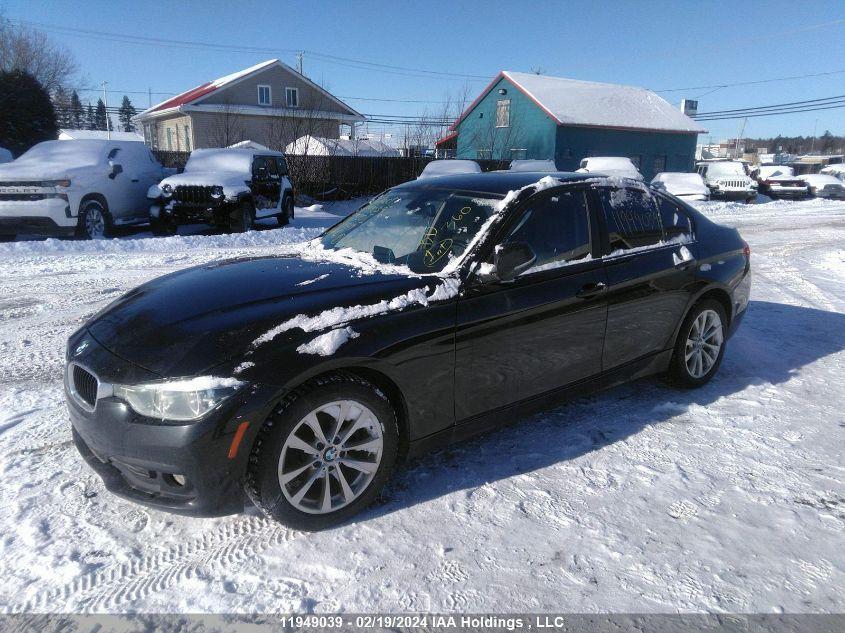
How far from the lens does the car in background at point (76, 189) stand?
10.5 m

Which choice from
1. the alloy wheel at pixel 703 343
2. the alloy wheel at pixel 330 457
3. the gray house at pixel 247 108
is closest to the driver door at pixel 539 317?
the alloy wheel at pixel 330 457

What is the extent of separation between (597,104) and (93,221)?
33.7 m

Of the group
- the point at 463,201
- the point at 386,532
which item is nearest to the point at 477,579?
the point at 386,532

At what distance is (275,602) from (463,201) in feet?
8.02

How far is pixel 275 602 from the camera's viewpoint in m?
2.40

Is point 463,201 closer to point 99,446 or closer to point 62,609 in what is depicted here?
point 99,446

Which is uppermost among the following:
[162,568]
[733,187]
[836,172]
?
[836,172]

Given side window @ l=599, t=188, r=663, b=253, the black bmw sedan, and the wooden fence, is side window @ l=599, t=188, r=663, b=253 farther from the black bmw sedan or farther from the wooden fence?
the wooden fence

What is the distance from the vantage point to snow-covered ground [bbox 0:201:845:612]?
2.46 m

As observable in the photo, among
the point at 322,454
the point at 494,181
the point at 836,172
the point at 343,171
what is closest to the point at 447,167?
the point at 343,171

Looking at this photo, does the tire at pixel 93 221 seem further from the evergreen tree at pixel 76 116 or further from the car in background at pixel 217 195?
the evergreen tree at pixel 76 116

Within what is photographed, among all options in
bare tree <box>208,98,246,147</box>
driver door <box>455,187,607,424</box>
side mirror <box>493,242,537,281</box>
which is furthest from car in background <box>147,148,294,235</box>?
bare tree <box>208,98,246,147</box>

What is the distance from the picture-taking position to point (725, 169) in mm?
25781

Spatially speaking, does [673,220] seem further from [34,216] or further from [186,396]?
[34,216]
